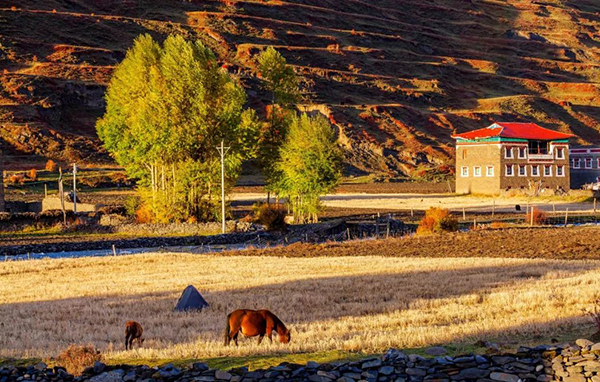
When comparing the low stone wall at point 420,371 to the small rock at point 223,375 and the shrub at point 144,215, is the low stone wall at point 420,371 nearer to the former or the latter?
the small rock at point 223,375

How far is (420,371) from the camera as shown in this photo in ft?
36.7

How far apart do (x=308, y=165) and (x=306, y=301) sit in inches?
1642

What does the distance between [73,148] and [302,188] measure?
2372 inches

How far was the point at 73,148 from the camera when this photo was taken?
114 metres

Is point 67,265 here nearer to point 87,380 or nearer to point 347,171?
point 87,380

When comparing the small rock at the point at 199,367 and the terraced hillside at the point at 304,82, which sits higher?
the terraced hillside at the point at 304,82

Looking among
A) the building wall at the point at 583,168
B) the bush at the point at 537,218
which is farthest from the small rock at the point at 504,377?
the building wall at the point at 583,168

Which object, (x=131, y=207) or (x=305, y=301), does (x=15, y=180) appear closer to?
(x=131, y=207)

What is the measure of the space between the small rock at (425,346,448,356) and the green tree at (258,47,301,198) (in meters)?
55.3

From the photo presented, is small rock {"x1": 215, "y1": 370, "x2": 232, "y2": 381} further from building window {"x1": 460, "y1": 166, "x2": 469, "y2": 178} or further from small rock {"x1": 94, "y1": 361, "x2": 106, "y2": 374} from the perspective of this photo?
building window {"x1": 460, "y1": 166, "x2": 469, "y2": 178}

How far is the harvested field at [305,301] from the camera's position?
15250 mm

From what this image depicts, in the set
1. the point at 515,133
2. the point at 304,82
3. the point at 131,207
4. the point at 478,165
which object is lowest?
the point at 131,207

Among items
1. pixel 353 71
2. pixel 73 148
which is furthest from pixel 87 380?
pixel 353 71

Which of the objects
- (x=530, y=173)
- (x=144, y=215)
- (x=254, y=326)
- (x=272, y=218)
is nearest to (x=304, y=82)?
(x=530, y=173)
